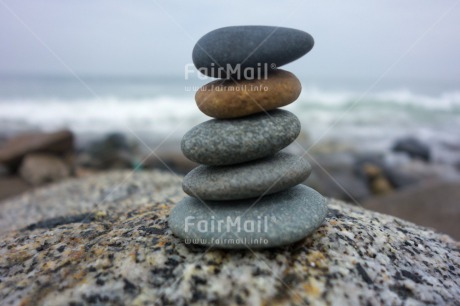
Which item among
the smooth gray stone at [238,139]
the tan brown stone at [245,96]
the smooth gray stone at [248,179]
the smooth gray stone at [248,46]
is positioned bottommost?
the smooth gray stone at [248,179]

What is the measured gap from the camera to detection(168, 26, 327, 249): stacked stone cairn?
275 cm

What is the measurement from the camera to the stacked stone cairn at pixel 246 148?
275 centimetres

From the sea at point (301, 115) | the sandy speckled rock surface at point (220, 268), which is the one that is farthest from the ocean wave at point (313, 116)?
the sandy speckled rock surface at point (220, 268)

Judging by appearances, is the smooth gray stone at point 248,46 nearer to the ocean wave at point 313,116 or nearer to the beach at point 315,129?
the beach at point 315,129

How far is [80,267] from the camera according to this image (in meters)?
2.65

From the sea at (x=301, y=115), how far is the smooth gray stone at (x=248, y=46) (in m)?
12.2

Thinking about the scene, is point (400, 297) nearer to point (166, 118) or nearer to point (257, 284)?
point (257, 284)

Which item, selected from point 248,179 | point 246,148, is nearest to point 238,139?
point 246,148

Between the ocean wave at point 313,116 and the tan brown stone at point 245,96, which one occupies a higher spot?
the tan brown stone at point 245,96

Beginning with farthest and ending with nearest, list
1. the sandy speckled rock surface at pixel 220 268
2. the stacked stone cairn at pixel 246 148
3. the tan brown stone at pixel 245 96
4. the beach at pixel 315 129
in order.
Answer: the beach at pixel 315 129 → the tan brown stone at pixel 245 96 → the stacked stone cairn at pixel 246 148 → the sandy speckled rock surface at pixel 220 268

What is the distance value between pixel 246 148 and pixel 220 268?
0.91 meters

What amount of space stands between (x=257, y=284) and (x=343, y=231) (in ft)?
3.60

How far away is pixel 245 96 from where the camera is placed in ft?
9.53

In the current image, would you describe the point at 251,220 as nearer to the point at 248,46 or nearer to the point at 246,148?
the point at 246,148
